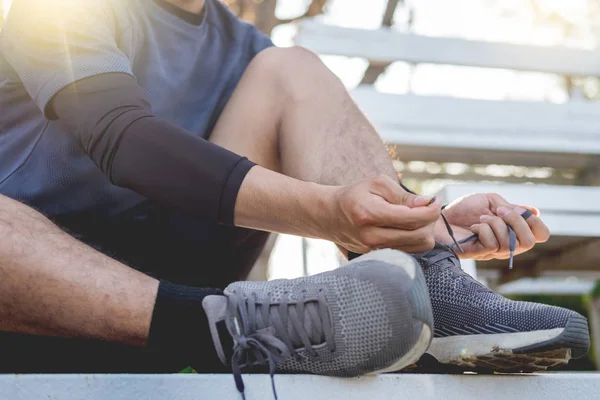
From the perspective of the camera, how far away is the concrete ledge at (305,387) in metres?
0.70

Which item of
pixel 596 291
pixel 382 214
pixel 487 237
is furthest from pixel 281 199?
pixel 596 291

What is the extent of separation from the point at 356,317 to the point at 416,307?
0.23ft

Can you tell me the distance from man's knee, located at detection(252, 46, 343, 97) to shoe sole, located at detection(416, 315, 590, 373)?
0.56 metres

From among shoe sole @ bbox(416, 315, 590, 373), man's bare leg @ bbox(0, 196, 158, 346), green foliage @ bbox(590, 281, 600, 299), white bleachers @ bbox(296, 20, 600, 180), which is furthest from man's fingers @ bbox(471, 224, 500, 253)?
green foliage @ bbox(590, 281, 600, 299)

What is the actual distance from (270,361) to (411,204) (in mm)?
261

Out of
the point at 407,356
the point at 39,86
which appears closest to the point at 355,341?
the point at 407,356

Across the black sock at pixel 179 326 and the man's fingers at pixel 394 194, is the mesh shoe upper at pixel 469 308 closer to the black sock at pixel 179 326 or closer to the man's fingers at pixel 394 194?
the man's fingers at pixel 394 194

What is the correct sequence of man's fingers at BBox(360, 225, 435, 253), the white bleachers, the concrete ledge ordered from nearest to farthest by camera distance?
the concrete ledge → man's fingers at BBox(360, 225, 435, 253) → the white bleachers

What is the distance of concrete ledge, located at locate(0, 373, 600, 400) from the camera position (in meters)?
0.70

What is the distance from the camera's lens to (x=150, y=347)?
2.61 feet

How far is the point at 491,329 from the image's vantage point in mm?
859

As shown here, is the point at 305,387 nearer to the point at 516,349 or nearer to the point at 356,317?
the point at 356,317

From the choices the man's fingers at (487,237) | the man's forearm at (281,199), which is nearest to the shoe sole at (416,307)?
the man's forearm at (281,199)

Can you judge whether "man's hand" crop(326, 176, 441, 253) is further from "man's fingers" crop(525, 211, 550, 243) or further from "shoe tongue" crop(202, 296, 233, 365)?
"man's fingers" crop(525, 211, 550, 243)
